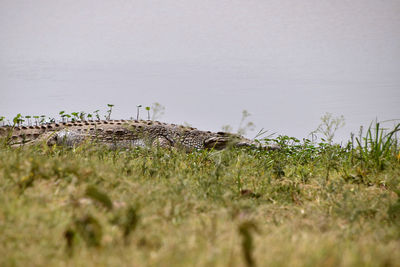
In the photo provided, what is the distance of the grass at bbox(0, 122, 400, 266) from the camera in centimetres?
159

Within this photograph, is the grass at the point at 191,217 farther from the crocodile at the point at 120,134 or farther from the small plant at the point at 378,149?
the crocodile at the point at 120,134

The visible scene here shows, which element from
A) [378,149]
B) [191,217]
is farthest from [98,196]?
[378,149]

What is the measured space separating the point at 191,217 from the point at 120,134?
542cm

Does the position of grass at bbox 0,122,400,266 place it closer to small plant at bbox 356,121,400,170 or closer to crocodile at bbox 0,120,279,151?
small plant at bbox 356,121,400,170

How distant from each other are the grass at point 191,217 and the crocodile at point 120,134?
292cm

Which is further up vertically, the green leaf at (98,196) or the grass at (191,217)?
the green leaf at (98,196)

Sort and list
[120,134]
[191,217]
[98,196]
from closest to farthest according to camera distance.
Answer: [98,196], [191,217], [120,134]

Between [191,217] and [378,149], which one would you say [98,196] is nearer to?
[191,217]

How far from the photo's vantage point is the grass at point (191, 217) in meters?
1.59

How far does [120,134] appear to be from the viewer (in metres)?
7.54

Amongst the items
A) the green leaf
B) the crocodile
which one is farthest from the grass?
the crocodile

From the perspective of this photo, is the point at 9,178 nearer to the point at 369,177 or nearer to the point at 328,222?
the point at 328,222

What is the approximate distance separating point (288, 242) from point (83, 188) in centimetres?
146

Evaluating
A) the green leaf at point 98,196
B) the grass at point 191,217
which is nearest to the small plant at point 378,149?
the grass at point 191,217
